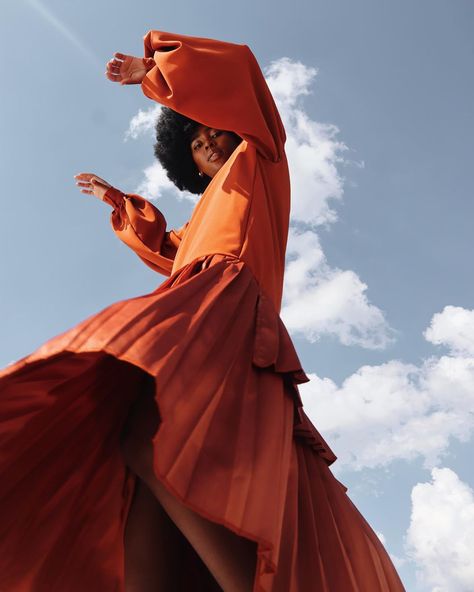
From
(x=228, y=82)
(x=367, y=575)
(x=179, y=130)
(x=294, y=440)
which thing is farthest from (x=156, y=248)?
(x=367, y=575)

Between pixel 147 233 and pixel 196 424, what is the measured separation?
74.0 inches

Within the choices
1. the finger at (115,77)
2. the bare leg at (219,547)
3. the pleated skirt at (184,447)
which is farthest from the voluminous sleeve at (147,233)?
the bare leg at (219,547)

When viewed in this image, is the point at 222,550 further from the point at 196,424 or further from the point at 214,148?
the point at 214,148

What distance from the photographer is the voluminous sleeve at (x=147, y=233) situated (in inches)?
119

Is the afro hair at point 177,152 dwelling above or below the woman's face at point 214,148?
above

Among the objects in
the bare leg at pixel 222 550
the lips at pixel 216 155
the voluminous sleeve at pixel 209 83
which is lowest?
the bare leg at pixel 222 550

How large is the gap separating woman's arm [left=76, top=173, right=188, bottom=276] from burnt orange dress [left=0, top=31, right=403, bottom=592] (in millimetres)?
908

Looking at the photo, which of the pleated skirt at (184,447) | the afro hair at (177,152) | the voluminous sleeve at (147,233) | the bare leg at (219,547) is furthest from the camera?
the afro hair at (177,152)

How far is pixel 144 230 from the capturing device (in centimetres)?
307

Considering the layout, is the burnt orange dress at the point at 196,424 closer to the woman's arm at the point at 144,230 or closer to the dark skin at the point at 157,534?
the dark skin at the point at 157,534

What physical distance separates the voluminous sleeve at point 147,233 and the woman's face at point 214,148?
404 mm

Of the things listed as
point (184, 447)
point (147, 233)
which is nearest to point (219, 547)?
point (184, 447)

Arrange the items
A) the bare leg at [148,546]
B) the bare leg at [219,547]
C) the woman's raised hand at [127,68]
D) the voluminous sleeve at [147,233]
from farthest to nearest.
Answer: the voluminous sleeve at [147,233] → the woman's raised hand at [127,68] → the bare leg at [148,546] → the bare leg at [219,547]

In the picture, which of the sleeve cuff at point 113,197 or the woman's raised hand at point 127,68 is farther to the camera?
the sleeve cuff at point 113,197
